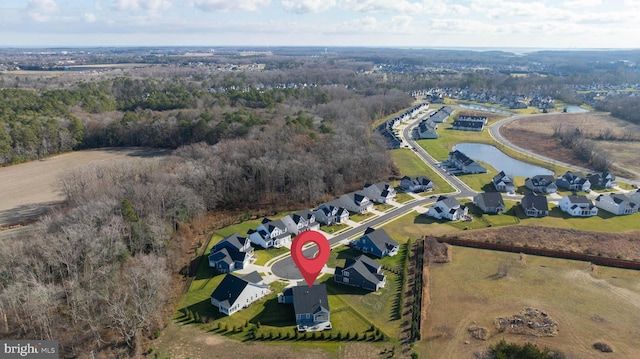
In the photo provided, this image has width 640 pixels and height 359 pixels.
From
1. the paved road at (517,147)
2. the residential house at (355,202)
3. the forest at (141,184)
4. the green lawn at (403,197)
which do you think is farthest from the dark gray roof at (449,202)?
the paved road at (517,147)

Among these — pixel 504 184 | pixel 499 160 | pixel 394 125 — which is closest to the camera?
pixel 504 184

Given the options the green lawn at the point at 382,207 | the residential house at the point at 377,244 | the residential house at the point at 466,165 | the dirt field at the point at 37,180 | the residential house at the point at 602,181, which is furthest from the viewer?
the residential house at the point at 466,165

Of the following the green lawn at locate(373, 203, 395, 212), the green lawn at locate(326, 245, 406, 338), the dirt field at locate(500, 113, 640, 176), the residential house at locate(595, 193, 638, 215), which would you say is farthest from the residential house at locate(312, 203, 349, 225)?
the dirt field at locate(500, 113, 640, 176)

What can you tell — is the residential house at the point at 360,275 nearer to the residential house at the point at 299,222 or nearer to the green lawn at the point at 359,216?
the residential house at the point at 299,222

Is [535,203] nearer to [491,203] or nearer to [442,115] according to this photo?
[491,203]

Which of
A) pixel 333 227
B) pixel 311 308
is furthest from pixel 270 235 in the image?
pixel 311 308
